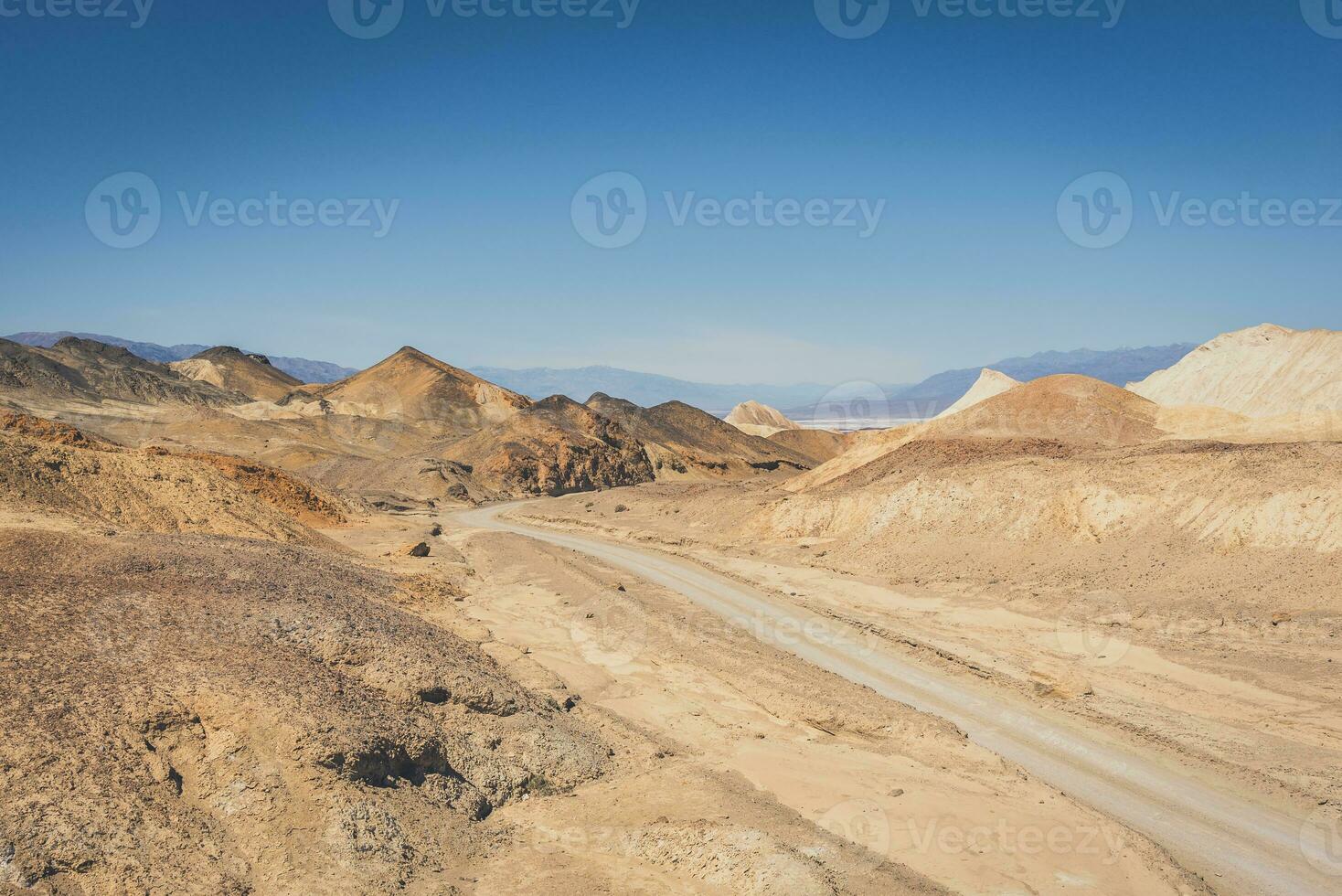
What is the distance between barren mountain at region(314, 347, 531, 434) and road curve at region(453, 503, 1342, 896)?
81210 millimetres

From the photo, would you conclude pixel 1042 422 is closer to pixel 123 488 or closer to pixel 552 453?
pixel 552 453

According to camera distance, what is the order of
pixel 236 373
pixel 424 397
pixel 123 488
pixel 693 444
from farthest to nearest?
pixel 236 373 < pixel 424 397 < pixel 693 444 < pixel 123 488

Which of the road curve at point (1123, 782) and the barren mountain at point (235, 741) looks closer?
the barren mountain at point (235, 741)

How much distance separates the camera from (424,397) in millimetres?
101312

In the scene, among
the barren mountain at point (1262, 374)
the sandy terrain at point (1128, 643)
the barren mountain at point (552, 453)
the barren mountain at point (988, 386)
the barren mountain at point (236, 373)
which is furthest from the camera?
the barren mountain at point (236, 373)

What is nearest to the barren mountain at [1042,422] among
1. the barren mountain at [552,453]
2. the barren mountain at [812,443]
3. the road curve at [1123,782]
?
the road curve at [1123,782]

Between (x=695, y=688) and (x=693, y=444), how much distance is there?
3255 inches

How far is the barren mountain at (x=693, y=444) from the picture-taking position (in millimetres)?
84750

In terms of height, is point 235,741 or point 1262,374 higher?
point 1262,374

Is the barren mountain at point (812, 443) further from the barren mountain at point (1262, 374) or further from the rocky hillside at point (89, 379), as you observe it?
the rocky hillside at point (89, 379)

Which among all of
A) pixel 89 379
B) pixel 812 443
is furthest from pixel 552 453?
pixel 89 379

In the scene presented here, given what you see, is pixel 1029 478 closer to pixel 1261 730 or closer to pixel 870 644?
pixel 870 644

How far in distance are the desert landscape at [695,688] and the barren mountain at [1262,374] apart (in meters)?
25.8

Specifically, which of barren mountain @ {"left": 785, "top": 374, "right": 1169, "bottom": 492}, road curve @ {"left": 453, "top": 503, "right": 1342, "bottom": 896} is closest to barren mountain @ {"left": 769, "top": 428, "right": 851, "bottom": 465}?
barren mountain @ {"left": 785, "top": 374, "right": 1169, "bottom": 492}
